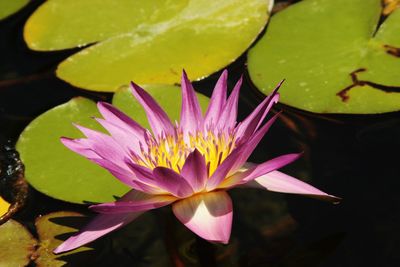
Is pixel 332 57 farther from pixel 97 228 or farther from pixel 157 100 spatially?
pixel 97 228

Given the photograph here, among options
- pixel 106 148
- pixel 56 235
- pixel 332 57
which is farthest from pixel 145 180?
pixel 332 57

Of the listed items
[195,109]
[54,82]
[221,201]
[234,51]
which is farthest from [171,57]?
[221,201]

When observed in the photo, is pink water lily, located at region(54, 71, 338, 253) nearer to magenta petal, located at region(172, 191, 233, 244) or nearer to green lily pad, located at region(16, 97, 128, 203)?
magenta petal, located at region(172, 191, 233, 244)

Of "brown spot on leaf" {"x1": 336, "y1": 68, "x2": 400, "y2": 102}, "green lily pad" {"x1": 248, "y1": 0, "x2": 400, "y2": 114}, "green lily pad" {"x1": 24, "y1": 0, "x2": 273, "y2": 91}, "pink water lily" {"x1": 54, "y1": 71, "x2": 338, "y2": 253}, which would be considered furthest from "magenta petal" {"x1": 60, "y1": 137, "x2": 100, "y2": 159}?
"brown spot on leaf" {"x1": 336, "y1": 68, "x2": 400, "y2": 102}

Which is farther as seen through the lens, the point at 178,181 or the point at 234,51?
the point at 234,51

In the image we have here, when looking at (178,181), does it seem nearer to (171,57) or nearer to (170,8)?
(171,57)

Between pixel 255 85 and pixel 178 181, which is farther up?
pixel 178 181
